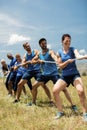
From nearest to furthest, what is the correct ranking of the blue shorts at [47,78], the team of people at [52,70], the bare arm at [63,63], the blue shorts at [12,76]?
the bare arm at [63,63] → the team of people at [52,70] → the blue shorts at [47,78] → the blue shorts at [12,76]

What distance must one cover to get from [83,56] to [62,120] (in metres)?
1.64

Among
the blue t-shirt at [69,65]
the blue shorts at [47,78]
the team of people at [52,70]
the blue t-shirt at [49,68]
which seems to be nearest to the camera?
the team of people at [52,70]

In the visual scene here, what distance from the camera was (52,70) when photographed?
1195 cm

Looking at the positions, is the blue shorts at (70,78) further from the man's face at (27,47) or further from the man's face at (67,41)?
the man's face at (27,47)

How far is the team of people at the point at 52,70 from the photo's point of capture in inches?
384

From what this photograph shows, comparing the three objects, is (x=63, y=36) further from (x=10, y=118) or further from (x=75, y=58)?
(x=10, y=118)

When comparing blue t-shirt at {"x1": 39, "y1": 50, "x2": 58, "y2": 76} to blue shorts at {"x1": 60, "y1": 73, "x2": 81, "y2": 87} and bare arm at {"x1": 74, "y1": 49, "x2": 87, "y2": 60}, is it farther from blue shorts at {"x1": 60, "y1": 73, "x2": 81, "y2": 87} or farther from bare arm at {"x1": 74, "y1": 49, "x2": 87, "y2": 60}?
bare arm at {"x1": 74, "y1": 49, "x2": 87, "y2": 60}

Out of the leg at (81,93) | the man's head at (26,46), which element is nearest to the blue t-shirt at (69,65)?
the leg at (81,93)

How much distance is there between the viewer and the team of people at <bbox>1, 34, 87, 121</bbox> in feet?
32.0

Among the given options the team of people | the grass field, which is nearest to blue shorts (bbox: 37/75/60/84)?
the team of people

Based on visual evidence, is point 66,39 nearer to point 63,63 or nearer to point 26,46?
point 63,63

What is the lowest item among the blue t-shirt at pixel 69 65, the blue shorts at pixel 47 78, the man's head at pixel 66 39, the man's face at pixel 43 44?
the blue shorts at pixel 47 78

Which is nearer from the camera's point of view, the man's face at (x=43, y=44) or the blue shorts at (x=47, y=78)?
the man's face at (x=43, y=44)

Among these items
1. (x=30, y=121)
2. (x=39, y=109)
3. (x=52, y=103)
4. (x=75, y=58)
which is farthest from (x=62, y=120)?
(x=52, y=103)
